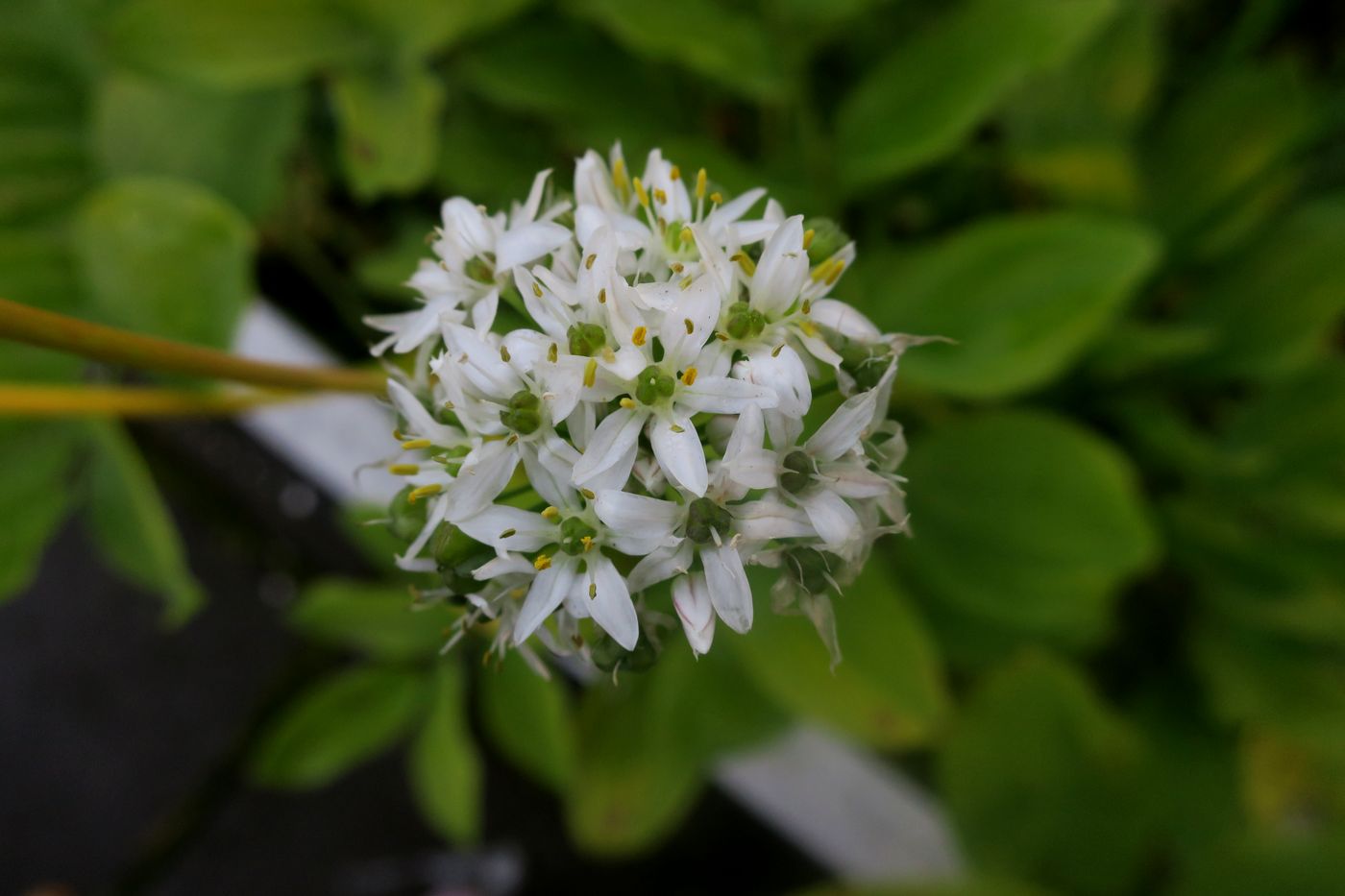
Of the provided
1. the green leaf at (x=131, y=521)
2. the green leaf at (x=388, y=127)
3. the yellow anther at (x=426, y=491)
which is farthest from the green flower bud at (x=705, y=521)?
the green leaf at (x=131, y=521)

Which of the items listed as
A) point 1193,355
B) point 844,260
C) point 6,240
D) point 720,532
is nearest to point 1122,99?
point 1193,355

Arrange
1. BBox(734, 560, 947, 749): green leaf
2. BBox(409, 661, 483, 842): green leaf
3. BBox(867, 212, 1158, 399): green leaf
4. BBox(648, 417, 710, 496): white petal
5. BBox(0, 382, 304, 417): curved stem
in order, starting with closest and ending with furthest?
BBox(648, 417, 710, 496): white petal → BBox(0, 382, 304, 417): curved stem → BBox(867, 212, 1158, 399): green leaf → BBox(734, 560, 947, 749): green leaf → BBox(409, 661, 483, 842): green leaf

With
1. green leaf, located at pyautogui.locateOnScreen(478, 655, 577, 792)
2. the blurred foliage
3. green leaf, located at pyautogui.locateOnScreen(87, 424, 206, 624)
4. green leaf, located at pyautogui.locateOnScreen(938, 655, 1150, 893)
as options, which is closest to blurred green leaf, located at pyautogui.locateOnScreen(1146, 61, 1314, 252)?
the blurred foliage

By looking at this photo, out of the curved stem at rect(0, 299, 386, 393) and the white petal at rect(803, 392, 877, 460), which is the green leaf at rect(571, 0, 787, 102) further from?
the white petal at rect(803, 392, 877, 460)

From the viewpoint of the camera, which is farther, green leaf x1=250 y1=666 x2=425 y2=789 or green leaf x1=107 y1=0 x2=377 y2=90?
green leaf x1=250 y1=666 x2=425 y2=789

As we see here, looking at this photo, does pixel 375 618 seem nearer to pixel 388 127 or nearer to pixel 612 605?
pixel 388 127
